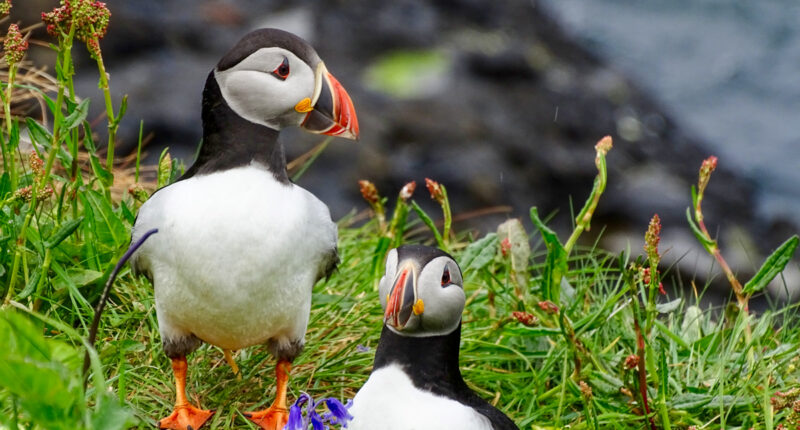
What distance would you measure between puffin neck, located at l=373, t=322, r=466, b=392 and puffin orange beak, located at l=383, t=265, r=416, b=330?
5.0 inches

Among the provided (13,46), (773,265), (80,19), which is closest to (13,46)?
(13,46)

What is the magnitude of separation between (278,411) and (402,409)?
72cm

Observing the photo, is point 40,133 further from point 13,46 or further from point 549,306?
point 549,306

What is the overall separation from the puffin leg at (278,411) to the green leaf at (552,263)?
107 centimetres

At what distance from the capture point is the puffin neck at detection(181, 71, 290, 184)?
10.1 ft

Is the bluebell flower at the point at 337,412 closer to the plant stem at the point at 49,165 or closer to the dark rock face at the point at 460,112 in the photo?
the plant stem at the point at 49,165

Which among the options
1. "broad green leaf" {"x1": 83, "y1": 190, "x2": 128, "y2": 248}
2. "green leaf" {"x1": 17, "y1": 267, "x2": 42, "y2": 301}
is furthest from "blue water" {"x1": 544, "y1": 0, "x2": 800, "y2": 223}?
"green leaf" {"x1": 17, "y1": 267, "x2": 42, "y2": 301}

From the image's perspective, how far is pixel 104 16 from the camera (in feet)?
10.7

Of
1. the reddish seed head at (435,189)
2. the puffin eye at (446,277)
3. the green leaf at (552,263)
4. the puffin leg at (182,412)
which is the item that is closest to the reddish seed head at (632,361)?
the green leaf at (552,263)

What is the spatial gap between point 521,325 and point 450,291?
1030 millimetres

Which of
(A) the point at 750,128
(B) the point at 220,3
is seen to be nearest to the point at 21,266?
(B) the point at 220,3

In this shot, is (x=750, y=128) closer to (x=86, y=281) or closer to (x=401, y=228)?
(x=401, y=228)

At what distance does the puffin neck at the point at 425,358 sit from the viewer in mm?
2896

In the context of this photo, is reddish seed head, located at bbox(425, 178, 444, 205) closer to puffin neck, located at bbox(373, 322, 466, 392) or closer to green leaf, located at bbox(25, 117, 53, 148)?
puffin neck, located at bbox(373, 322, 466, 392)
